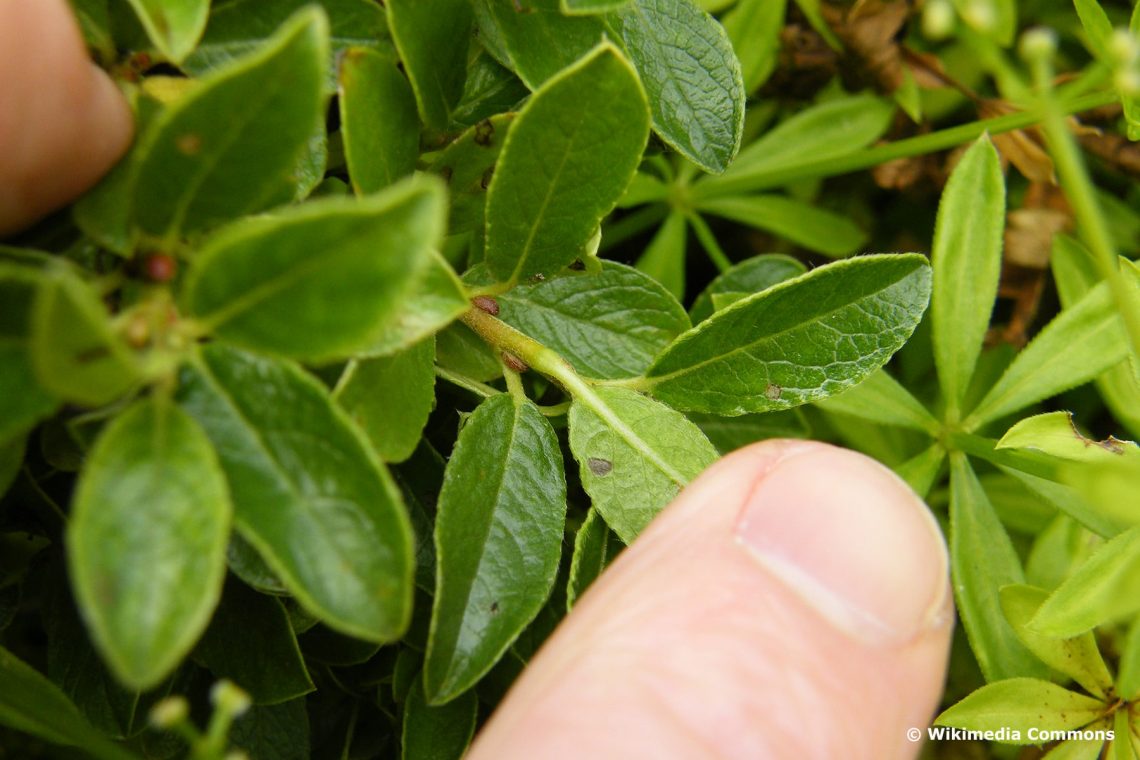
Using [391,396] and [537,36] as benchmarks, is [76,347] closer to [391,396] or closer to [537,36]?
[391,396]

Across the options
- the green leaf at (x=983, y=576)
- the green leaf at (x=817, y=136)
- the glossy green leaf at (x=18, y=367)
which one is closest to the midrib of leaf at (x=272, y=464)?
the glossy green leaf at (x=18, y=367)

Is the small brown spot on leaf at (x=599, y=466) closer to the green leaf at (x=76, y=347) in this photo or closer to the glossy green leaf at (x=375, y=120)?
the glossy green leaf at (x=375, y=120)

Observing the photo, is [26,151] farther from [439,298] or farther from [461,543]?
[461,543]

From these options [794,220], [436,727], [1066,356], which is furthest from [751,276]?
[436,727]

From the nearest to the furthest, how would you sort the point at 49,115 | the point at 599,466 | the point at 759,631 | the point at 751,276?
the point at 49,115 < the point at 759,631 < the point at 599,466 < the point at 751,276

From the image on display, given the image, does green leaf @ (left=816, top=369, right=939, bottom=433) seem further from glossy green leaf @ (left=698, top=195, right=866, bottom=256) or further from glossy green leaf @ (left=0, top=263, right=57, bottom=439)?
glossy green leaf @ (left=0, top=263, right=57, bottom=439)

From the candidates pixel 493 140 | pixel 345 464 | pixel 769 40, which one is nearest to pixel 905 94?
pixel 769 40

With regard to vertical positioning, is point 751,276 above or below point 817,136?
below
